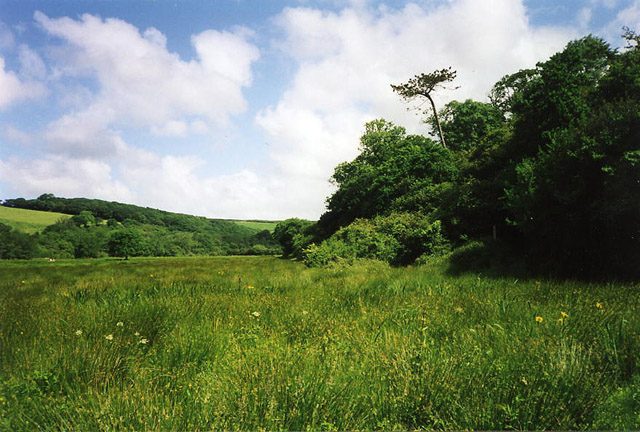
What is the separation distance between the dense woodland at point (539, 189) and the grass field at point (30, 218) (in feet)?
185

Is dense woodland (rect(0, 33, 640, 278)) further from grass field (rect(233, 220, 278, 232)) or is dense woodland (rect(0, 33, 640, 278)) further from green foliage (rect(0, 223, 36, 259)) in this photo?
grass field (rect(233, 220, 278, 232))

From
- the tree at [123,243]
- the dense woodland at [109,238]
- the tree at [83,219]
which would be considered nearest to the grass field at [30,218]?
the dense woodland at [109,238]

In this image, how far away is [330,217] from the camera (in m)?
37.0

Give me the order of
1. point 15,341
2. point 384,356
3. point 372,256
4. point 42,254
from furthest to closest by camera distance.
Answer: point 42,254 → point 372,256 → point 15,341 → point 384,356

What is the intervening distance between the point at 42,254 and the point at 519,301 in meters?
68.3

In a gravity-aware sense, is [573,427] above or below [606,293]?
below

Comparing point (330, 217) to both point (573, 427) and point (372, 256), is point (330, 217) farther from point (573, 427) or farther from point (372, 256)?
point (573, 427)

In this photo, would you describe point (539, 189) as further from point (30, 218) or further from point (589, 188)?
point (30, 218)

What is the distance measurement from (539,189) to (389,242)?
10.5 metres

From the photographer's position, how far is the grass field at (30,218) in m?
46.0

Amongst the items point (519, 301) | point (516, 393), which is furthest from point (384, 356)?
point (519, 301)

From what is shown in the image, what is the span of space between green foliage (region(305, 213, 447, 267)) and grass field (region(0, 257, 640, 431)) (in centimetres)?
1183

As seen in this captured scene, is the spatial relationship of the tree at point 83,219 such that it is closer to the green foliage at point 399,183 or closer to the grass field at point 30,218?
the grass field at point 30,218

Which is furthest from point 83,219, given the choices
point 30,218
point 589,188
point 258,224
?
point 258,224
